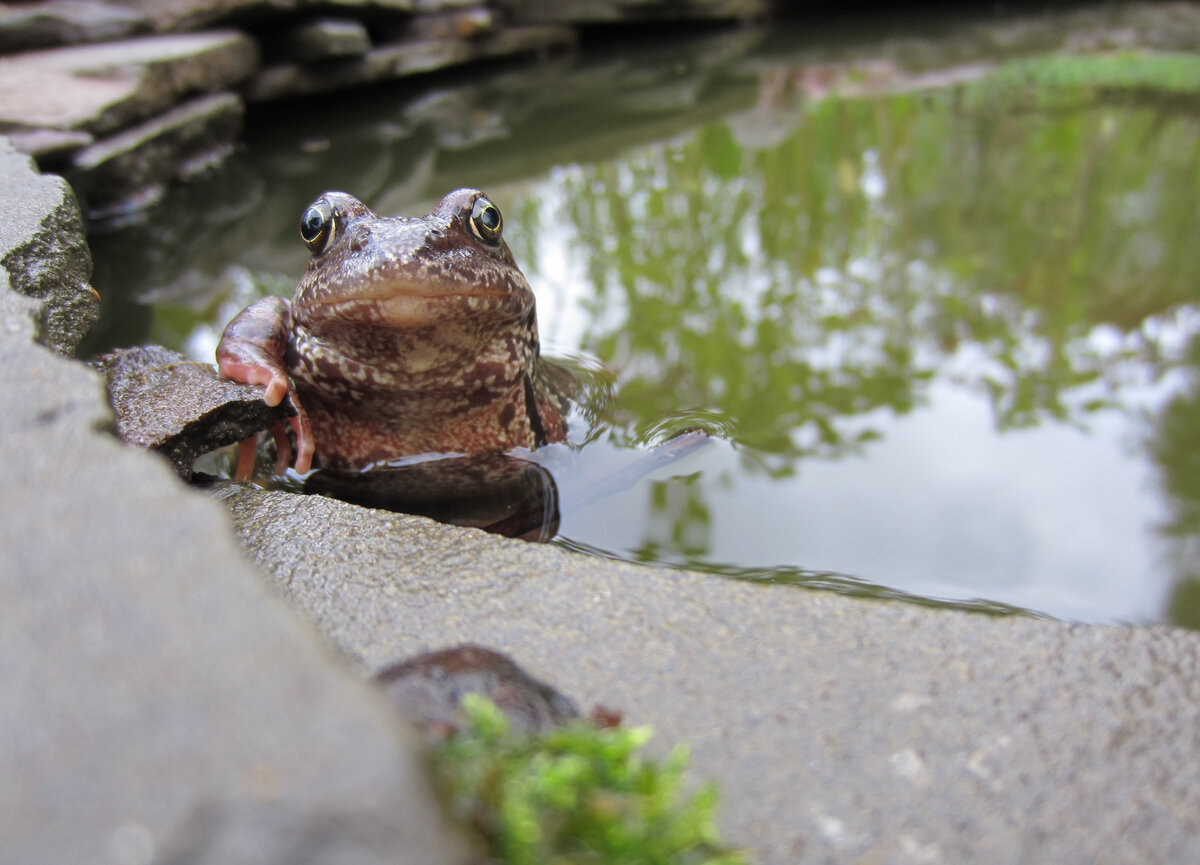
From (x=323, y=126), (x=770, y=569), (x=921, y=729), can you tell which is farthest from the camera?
(x=323, y=126)

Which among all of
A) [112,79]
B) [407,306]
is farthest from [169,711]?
[112,79]

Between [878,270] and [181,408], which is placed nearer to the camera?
[181,408]

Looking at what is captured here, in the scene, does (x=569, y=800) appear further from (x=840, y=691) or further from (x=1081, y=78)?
(x=1081, y=78)

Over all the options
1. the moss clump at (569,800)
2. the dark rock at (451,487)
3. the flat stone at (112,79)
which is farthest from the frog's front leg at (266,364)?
the flat stone at (112,79)

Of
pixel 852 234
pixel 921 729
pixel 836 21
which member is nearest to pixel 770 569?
pixel 921 729

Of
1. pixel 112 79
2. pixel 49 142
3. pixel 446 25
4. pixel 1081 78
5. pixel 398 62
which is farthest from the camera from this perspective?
pixel 446 25

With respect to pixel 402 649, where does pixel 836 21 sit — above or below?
above

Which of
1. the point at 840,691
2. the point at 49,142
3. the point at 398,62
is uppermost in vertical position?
the point at 398,62

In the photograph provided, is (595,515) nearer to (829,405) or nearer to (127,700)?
(829,405)
